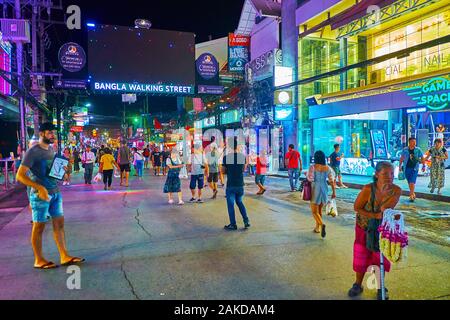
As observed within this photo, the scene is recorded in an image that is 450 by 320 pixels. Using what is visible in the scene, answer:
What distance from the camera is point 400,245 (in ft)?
11.7

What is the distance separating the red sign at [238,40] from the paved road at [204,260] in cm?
2290

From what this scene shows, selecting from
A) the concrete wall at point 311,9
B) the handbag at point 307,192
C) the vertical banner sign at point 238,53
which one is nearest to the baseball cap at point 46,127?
the handbag at point 307,192

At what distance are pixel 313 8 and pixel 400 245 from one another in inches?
813

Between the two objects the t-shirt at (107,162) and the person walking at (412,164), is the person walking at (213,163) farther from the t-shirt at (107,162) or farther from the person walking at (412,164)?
the person walking at (412,164)

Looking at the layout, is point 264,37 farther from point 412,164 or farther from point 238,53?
point 412,164

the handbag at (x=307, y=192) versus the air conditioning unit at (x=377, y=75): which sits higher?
the air conditioning unit at (x=377, y=75)

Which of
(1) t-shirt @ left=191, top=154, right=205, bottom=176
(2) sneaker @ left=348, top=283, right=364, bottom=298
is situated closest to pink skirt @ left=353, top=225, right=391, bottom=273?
(2) sneaker @ left=348, top=283, right=364, bottom=298

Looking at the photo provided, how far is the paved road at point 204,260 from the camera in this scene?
4234mm

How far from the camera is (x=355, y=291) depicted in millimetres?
4090

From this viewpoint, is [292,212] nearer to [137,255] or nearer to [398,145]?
[137,255]

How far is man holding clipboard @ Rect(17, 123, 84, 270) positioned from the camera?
16.1ft

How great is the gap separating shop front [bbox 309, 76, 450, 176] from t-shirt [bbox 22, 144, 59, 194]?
1351cm

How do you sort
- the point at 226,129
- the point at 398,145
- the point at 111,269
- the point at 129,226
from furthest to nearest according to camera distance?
the point at 226,129
the point at 398,145
the point at 129,226
the point at 111,269
